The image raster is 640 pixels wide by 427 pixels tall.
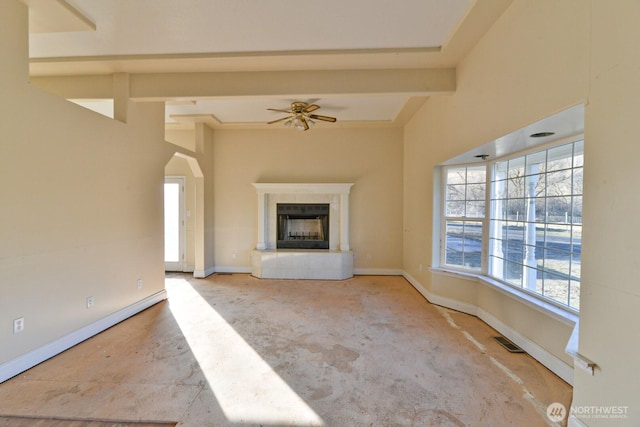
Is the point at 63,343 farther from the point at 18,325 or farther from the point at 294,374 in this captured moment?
the point at 294,374

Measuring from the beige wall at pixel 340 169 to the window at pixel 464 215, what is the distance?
155cm

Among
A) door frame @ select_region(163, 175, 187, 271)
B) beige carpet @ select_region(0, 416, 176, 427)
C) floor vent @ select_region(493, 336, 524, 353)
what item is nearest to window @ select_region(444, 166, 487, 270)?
floor vent @ select_region(493, 336, 524, 353)

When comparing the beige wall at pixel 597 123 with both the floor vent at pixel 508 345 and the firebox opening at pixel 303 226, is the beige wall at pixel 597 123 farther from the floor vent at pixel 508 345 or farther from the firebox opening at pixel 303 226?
the firebox opening at pixel 303 226

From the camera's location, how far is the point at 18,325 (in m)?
2.02

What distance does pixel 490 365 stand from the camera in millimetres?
2137

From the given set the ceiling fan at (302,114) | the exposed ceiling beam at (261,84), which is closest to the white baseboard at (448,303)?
the exposed ceiling beam at (261,84)

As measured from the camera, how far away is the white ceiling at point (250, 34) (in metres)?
2.08

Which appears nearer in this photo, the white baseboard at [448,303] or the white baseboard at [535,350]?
the white baseboard at [535,350]

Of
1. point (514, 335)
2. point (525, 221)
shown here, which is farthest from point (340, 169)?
point (514, 335)

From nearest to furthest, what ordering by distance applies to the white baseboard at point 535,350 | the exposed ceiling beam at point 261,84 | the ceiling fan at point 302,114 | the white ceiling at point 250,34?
the white baseboard at point 535,350 → the white ceiling at point 250,34 → the exposed ceiling beam at point 261,84 → the ceiling fan at point 302,114

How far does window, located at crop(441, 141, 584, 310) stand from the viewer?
2.11 meters

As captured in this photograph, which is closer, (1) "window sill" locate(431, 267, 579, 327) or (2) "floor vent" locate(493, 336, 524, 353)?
(1) "window sill" locate(431, 267, 579, 327)

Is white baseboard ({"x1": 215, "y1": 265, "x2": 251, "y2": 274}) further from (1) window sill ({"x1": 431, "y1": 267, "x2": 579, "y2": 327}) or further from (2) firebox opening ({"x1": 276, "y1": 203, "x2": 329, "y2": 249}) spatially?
(1) window sill ({"x1": 431, "y1": 267, "x2": 579, "y2": 327})

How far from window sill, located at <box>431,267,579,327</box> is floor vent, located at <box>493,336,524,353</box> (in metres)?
0.43
